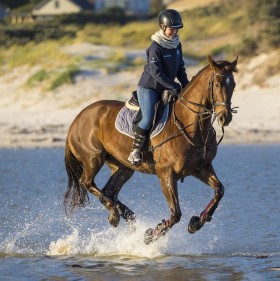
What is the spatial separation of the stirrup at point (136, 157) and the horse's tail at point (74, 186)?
57.3 inches

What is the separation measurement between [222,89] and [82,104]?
17.9m

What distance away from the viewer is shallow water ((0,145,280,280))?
9945 millimetres

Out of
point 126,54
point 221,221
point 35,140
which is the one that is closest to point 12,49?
point 126,54

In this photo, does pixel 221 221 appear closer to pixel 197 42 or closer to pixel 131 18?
pixel 197 42

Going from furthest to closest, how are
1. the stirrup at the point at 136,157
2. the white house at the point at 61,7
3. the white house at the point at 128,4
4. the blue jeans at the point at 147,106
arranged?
the white house at the point at 128,4, the white house at the point at 61,7, the stirrup at the point at 136,157, the blue jeans at the point at 147,106

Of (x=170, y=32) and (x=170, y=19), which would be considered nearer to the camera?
(x=170, y=19)

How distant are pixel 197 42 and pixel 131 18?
21.7 metres

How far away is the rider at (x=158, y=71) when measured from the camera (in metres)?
10.2

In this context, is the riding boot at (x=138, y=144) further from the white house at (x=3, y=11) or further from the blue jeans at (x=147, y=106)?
the white house at (x=3, y=11)

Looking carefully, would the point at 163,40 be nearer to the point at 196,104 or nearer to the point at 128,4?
the point at 196,104

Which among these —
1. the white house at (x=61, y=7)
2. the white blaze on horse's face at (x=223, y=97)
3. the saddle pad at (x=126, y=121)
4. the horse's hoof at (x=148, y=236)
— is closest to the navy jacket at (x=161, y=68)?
the saddle pad at (x=126, y=121)

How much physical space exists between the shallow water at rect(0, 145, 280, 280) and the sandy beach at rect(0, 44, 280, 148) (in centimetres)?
524

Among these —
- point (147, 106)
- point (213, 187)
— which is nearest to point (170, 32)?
point (147, 106)

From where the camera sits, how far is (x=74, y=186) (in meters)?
11.9
